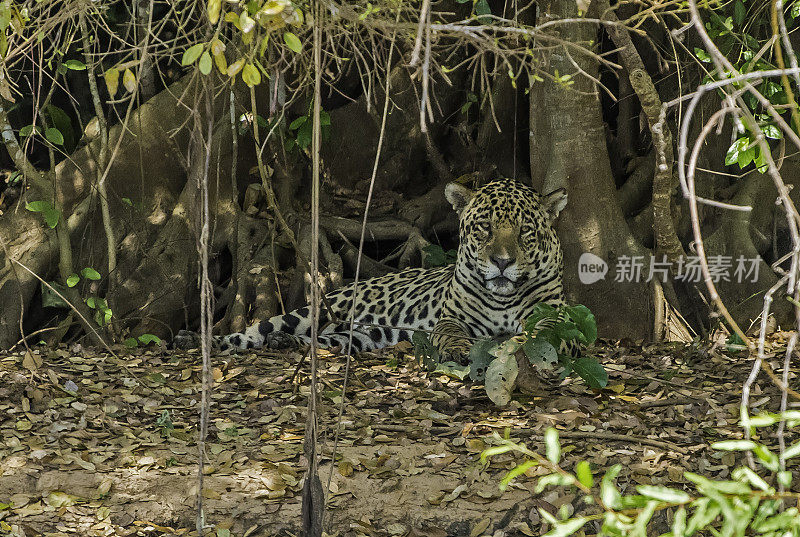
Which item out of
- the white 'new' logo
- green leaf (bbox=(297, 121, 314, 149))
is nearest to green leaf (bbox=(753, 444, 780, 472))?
the white 'new' logo

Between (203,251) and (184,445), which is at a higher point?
(203,251)

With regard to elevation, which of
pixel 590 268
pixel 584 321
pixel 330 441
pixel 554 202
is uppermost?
pixel 554 202

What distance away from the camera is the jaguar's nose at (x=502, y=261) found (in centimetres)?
618

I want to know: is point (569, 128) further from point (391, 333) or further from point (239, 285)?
point (239, 285)

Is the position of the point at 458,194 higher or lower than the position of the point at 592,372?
higher

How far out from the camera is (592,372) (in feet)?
16.3

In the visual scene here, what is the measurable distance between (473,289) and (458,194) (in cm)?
66

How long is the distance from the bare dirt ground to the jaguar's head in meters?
0.83

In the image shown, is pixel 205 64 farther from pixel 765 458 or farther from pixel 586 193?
pixel 586 193

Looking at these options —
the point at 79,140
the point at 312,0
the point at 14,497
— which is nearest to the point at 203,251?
the point at 312,0

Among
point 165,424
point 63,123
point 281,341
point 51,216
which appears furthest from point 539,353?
point 63,123

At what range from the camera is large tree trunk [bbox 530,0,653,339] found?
22.0 ft

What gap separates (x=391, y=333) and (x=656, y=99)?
268 cm

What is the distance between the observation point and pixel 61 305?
22.1 ft
